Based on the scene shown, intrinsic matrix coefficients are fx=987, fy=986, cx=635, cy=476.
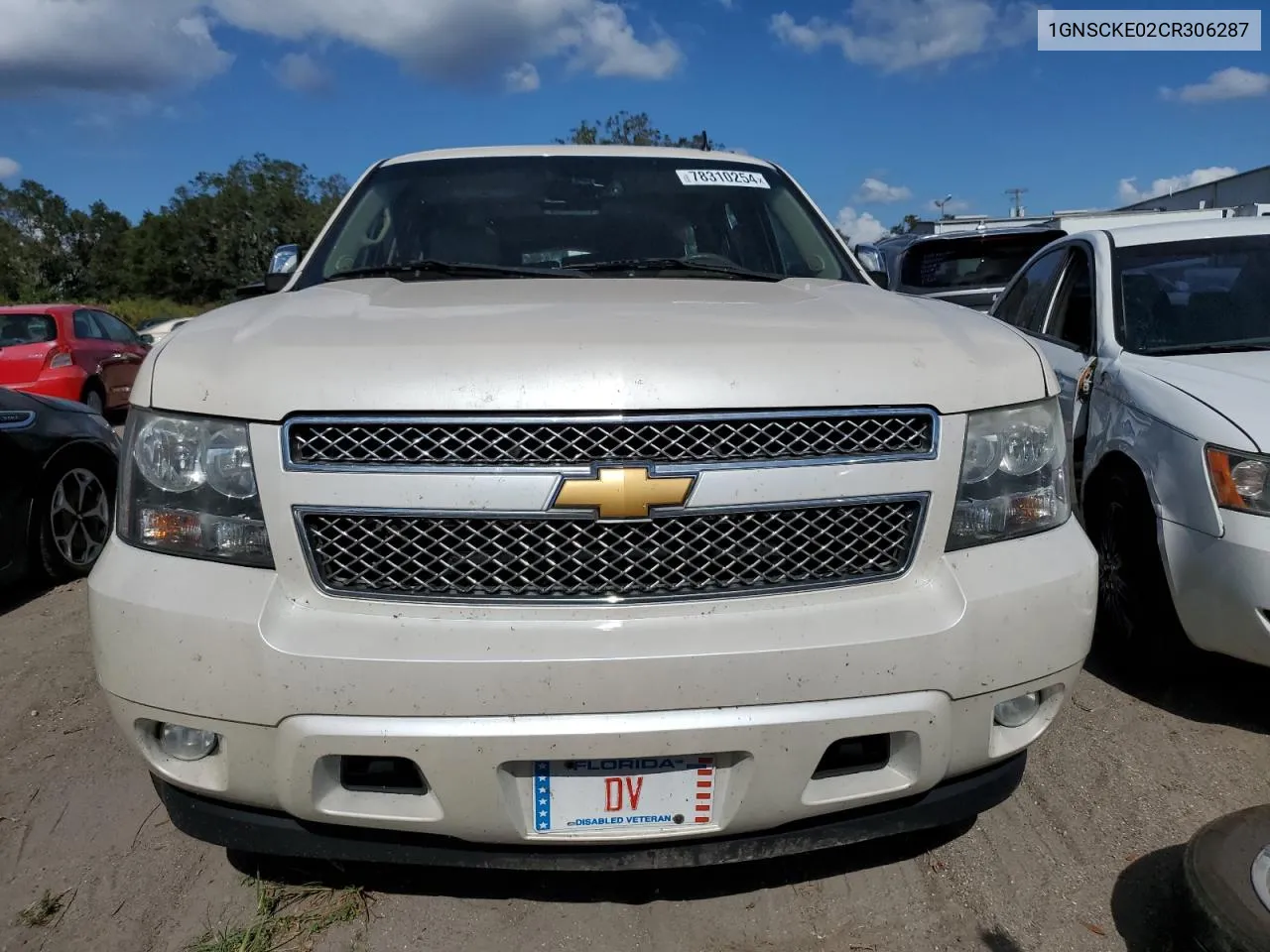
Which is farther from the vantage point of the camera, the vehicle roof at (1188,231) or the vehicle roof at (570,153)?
the vehicle roof at (1188,231)

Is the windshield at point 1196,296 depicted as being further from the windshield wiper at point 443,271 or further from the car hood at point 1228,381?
the windshield wiper at point 443,271

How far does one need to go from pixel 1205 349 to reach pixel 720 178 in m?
1.97

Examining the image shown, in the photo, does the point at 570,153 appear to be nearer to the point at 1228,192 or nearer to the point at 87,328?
the point at 87,328

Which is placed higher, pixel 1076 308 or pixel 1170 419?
pixel 1076 308

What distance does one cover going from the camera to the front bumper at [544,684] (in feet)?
5.96

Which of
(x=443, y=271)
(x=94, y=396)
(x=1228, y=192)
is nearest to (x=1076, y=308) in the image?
(x=443, y=271)

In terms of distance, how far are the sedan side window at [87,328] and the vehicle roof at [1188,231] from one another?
36.4 ft

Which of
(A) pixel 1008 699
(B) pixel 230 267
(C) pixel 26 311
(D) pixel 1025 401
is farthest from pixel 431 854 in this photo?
(B) pixel 230 267

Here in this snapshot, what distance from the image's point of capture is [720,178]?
11.7ft

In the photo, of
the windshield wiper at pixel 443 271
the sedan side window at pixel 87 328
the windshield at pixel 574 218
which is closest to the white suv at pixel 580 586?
the windshield wiper at pixel 443 271

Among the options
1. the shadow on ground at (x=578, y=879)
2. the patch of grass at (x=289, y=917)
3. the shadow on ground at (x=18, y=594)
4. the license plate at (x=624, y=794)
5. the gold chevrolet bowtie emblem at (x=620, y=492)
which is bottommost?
the shadow on ground at (x=18, y=594)

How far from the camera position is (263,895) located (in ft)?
7.74

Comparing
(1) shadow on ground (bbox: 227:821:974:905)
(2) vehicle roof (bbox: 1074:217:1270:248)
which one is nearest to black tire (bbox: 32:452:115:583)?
(1) shadow on ground (bbox: 227:821:974:905)

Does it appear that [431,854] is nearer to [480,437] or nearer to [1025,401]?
[480,437]
